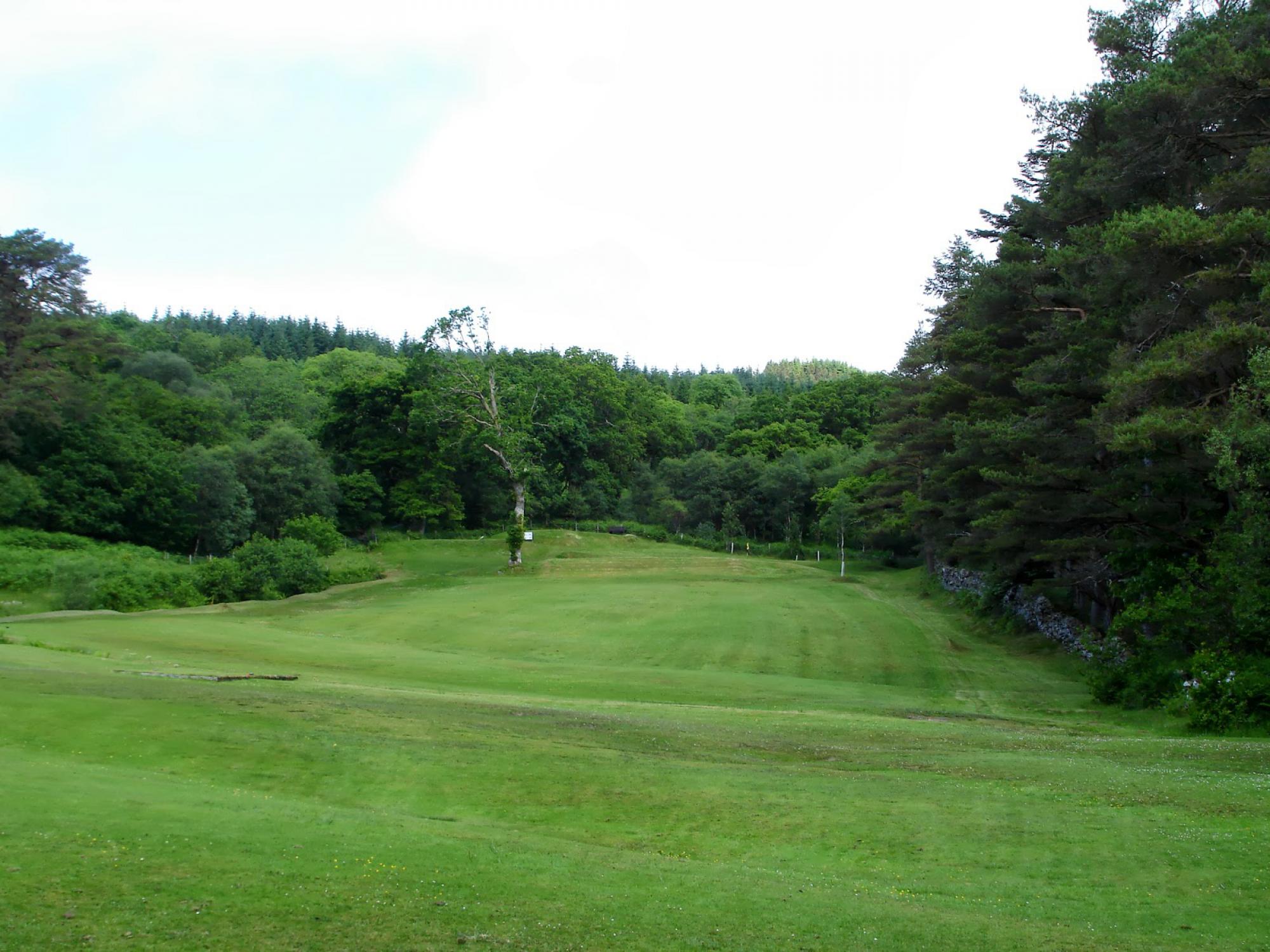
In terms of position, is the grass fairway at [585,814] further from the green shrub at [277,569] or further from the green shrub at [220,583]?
the green shrub at [277,569]

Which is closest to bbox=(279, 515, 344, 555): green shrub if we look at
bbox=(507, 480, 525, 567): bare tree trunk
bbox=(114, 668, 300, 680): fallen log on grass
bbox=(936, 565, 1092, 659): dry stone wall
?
bbox=(507, 480, 525, 567): bare tree trunk

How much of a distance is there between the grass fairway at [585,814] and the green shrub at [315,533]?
3462 centimetres

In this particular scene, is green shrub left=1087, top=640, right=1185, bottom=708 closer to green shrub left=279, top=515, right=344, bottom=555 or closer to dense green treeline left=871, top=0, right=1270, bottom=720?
dense green treeline left=871, top=0, right=1270, bottom=720

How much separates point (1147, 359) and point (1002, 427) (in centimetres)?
1143

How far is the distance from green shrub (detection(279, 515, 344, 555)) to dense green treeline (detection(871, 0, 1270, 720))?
42350mm

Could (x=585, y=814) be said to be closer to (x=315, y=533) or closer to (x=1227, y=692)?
(x=1227, y=692)

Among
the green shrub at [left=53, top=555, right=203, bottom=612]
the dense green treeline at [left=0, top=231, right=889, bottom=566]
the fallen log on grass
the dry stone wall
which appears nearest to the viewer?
the fallen log on grass

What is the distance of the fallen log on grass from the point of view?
878 inches

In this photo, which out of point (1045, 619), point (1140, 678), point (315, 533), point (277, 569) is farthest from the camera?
point (315, 533)

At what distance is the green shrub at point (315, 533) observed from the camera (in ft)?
216

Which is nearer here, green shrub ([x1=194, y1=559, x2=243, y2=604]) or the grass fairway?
the grass fairway

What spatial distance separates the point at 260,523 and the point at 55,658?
64.6 meters

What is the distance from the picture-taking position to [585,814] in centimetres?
1434

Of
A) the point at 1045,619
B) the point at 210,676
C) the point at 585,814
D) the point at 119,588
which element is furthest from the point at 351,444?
the point at 585,814
